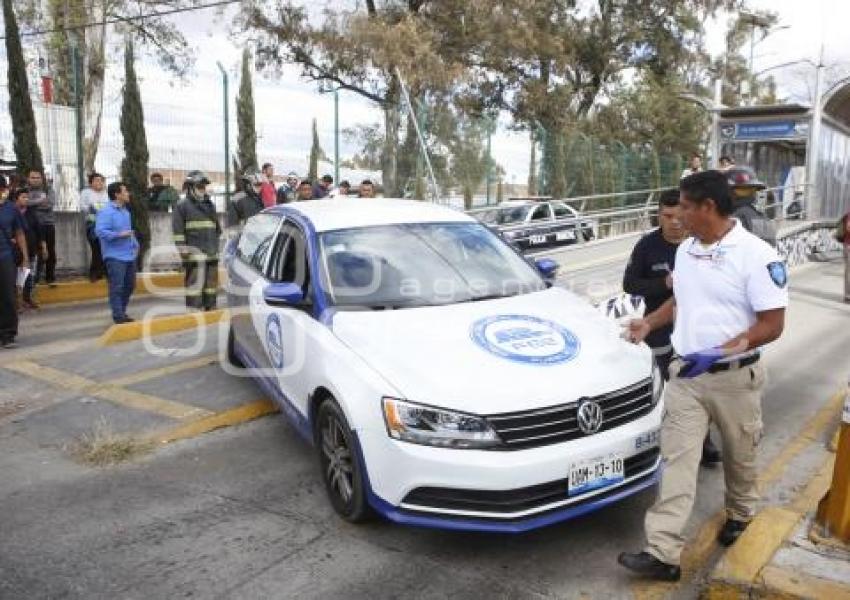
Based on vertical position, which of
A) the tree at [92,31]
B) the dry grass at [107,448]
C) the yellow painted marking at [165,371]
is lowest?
the dry grass at [107,448]

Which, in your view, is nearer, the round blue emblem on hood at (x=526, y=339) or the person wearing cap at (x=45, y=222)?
the round blue emblem on hood at (x=526, y=339)

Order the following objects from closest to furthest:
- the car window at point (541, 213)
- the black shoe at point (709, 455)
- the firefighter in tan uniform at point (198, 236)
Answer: the black shoe at point (709, 455)
the firefighter in tan uniform at point (198, 236)
the car window at point (541, 213)

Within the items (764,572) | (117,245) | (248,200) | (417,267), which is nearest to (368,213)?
(417,267)

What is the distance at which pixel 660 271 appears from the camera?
4.70 meters

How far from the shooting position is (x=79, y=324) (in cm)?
923

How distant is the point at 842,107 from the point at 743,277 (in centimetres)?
1905

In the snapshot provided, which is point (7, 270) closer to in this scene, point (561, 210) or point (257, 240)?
point (257, 240)

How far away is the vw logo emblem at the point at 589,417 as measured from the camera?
3484 mm

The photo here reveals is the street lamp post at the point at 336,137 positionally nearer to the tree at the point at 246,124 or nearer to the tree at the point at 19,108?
the tree at the point at 246,124

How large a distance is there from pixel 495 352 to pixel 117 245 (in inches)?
241

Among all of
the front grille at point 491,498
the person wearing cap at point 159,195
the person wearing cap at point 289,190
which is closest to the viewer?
the front grille at point 491,498

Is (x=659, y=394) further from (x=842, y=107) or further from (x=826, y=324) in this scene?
(x=842, y=107)

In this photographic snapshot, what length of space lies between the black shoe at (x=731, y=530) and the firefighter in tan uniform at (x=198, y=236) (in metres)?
7.10

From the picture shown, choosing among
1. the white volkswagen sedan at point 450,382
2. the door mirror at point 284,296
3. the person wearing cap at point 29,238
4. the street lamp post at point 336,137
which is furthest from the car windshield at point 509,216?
the door mirror at point 284,296
